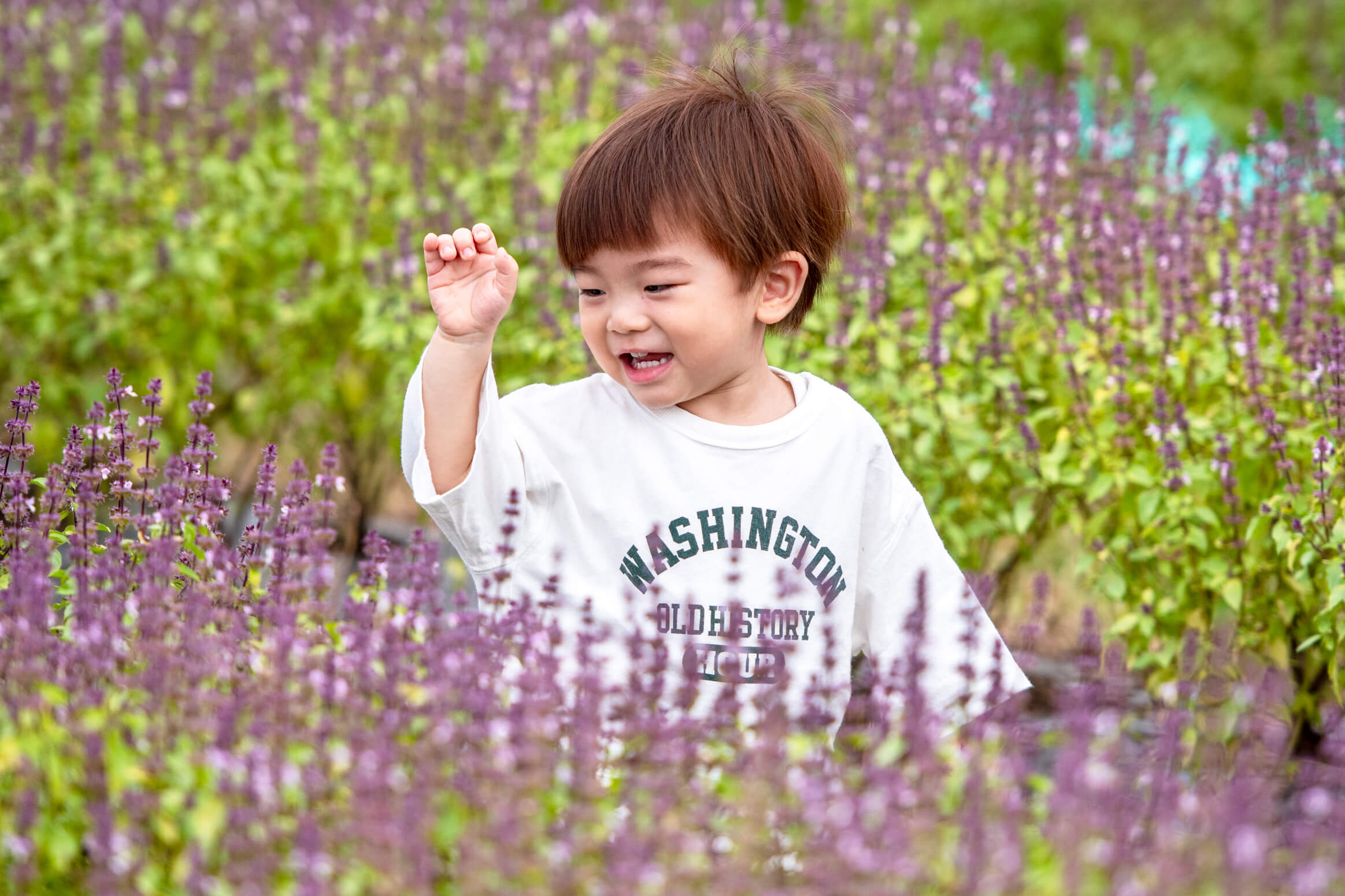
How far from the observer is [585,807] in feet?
5.42

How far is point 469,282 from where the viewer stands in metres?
2.47

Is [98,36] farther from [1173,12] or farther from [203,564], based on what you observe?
[1173,12]

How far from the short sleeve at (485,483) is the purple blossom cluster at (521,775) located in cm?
29

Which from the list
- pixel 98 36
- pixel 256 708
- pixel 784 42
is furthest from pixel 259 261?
pixel 256 708

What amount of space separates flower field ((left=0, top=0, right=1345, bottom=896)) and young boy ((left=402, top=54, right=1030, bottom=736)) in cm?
16

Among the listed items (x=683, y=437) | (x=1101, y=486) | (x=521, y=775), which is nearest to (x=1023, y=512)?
(x=1101, y=486)

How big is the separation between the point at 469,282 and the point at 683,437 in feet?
1.54

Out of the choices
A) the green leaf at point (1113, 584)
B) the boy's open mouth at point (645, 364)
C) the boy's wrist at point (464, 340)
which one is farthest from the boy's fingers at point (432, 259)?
the green leaf at point (1113, 584)

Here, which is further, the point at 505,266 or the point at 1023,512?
the point at 1023,512

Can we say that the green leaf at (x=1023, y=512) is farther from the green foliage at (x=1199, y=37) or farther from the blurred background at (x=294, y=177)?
the green foliage at (x=1199, y=37)

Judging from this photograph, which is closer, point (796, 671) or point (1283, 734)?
point (1283, 734)

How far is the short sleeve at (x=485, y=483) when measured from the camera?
2.44 meters

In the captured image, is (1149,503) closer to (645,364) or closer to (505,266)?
(645,364)

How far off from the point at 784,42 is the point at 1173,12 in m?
8.22
